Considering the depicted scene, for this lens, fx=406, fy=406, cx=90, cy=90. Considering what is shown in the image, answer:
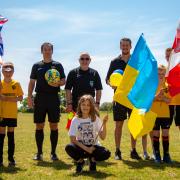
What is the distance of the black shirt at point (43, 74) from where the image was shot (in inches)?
355

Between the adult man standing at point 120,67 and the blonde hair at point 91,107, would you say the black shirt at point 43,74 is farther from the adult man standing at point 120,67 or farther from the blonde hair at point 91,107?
the blonde hair at point 91,107

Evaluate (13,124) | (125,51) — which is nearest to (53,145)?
(13,124)

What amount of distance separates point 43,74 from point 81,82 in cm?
90

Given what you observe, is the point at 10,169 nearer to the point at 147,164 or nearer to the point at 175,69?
the point at 147,164


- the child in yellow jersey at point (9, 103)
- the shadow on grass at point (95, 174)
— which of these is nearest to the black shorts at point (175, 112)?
the shadow on grass at point (95, 174)

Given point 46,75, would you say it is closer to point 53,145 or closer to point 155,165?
point 53,145

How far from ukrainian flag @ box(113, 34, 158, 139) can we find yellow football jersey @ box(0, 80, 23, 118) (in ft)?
7.94

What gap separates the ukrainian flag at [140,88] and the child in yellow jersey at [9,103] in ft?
7.95

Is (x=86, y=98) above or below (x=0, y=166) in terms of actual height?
above

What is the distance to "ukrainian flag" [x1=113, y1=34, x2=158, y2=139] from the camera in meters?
6.52

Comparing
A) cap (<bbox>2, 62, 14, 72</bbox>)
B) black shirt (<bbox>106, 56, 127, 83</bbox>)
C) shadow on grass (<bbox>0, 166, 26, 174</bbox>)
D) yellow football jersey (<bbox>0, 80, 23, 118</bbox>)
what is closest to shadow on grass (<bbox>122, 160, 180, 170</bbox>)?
black shirt (<bbox>106, 56, 127, 83</bbox>)

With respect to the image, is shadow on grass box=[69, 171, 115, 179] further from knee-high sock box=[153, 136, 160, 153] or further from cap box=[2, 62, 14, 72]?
cap box=[2, 62, 14, 72]

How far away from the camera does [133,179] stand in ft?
23.0

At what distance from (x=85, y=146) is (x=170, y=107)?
2456mm
